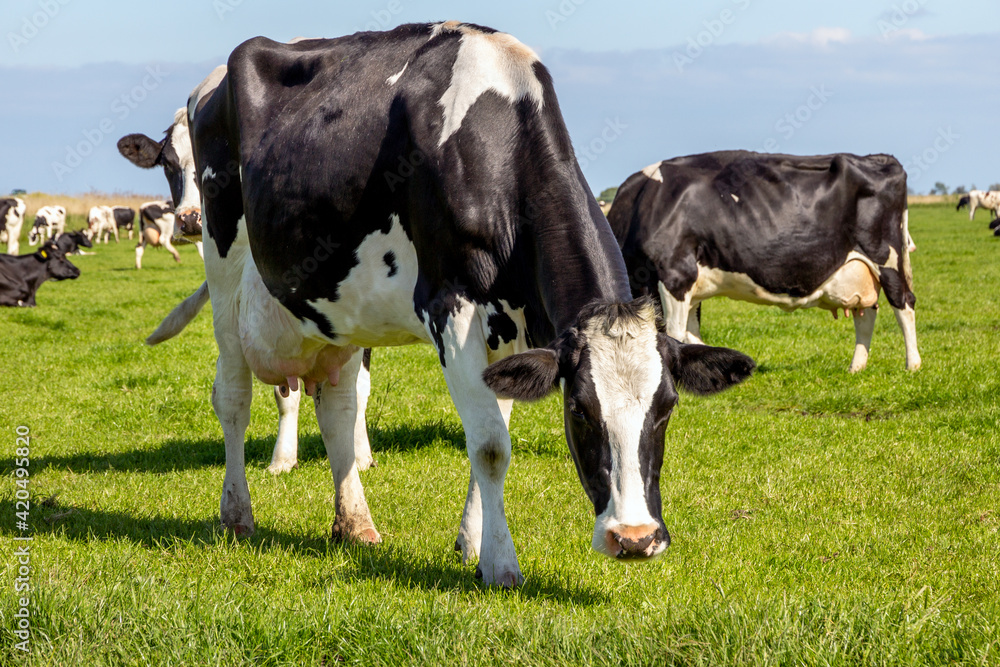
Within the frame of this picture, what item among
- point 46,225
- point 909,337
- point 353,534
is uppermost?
point 909,337

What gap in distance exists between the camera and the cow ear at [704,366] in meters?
3.66

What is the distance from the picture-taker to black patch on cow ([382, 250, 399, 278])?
4484 millimetres

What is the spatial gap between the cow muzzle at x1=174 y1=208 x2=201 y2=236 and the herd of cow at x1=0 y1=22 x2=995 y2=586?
2cm

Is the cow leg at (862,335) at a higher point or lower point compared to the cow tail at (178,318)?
lower

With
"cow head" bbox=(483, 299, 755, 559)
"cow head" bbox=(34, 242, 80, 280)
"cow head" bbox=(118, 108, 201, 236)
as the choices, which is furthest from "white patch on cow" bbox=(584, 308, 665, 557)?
"cow head" bbox=(34, 242, 80, 280)

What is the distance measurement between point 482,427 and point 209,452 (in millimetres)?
3896

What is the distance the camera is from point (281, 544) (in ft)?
16.0

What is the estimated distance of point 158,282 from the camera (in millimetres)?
23500

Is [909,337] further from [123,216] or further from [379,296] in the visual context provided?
[123,216]

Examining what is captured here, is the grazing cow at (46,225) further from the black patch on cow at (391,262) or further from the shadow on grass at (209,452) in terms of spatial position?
the black patch on cow at (391,262)

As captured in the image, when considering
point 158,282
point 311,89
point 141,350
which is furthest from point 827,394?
point 158,282

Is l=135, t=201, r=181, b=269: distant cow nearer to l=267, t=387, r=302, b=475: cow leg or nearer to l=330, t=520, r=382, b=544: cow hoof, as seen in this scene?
l=267, t=387, r=302, b=475: cow leg

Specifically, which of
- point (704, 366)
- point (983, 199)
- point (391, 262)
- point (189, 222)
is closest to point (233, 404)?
point (189, 222)

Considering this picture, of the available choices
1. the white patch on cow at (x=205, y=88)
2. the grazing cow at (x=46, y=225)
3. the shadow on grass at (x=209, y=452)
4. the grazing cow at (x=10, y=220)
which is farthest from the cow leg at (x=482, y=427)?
the grazing cow at (x=46, y=225)
